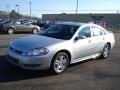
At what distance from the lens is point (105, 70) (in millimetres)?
8320

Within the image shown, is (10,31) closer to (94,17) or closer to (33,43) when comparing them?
(33,43)

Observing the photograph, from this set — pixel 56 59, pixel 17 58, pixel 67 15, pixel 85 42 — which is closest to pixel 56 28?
pixel 85 42

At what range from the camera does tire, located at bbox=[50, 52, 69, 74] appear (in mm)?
7305

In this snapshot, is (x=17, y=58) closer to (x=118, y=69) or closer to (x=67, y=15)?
(x=118, y=69)

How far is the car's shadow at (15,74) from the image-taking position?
681cm

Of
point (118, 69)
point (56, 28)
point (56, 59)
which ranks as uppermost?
point (56, 28)

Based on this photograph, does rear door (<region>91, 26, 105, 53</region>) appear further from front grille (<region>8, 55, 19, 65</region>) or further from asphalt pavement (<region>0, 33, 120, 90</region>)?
front grille (<region>8, 55, 19, 65</region>)

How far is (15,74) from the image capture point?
283 inches

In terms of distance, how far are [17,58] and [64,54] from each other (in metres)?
1.48

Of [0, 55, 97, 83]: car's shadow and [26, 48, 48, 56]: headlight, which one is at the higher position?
[26, 48, 48, 56]: headlight

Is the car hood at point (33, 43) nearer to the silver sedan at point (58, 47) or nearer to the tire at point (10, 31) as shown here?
the silver sedan at point (58, 47)

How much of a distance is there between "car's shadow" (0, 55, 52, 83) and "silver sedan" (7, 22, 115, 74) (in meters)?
0.28

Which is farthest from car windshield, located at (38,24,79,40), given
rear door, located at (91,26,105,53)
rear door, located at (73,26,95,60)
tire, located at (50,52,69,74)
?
rear door, located at (91,26,105,53)

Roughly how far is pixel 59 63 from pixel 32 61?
968 millimetres
